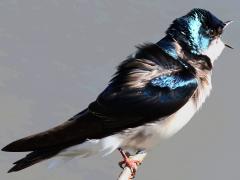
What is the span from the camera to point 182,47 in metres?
4.09

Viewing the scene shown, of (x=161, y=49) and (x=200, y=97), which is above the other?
(x=161, y=49)

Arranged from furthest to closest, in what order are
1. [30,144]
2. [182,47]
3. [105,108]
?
1. [182,47]
2. [105,108]
3. [30,144]

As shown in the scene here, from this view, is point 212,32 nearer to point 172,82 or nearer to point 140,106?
point 172,82

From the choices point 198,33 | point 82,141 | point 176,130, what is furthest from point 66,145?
point 198,33

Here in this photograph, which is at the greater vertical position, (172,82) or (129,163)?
(172,82)

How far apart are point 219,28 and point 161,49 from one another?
435 millimetres

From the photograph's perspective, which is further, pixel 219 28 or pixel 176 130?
pixel 219 28

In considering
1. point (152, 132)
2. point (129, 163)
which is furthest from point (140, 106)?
point (129, 163)

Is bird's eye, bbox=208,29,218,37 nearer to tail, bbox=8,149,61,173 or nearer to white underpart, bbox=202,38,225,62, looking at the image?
white underpart, bbox=202,38,225,62

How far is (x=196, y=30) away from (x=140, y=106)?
0.49m

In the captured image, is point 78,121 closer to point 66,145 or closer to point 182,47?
point 66,145

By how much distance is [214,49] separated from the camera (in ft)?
13.9

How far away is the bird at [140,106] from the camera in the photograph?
3.77 m

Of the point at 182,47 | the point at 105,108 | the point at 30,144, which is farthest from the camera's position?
the point at 182,47
